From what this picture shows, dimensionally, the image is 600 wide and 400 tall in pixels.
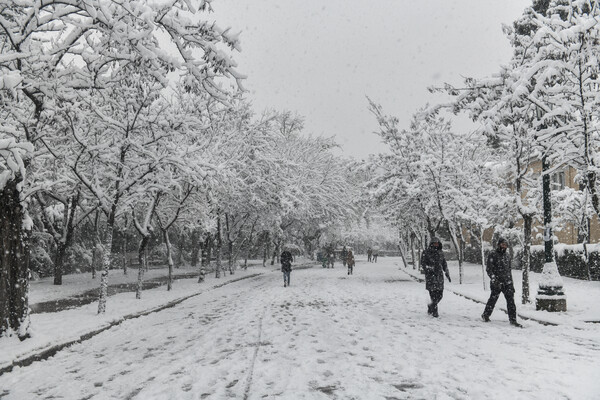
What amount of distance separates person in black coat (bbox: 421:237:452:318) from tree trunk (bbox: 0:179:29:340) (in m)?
8.85

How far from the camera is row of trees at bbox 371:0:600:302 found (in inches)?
358

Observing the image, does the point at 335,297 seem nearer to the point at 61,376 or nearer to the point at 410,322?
the point at 410,322

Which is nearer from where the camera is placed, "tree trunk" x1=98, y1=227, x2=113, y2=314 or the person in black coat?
the person in black coat

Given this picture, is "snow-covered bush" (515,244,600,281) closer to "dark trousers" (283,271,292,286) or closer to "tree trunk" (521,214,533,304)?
"tree trunk" (521,214,533,304)

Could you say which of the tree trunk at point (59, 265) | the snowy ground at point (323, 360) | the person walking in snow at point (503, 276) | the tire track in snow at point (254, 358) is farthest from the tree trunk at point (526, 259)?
the tree trunk at point (59, 265)

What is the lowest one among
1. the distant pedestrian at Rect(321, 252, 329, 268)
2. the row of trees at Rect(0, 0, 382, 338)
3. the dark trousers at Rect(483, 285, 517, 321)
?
the distant pedestrian at Rect(321, 252, 329, 268)

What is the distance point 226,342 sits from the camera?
886 cm

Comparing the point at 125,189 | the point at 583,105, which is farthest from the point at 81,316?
the point at 583,105

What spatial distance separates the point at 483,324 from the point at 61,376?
8.51 meters

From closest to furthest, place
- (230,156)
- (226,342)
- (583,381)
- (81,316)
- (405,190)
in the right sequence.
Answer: (583,381), (226,342), (81,316), (405,190), (230,156)

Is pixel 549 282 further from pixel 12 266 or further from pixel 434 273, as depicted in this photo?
pixel 12 266

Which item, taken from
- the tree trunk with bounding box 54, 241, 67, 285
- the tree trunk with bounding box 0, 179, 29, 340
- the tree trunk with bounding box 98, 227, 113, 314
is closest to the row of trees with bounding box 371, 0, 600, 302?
the tree trunk with bounding box 0, 179, 29, 340

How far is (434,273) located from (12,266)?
30.6 feet

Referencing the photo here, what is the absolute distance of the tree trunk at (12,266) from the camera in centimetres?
888
